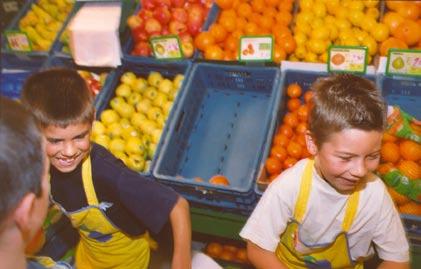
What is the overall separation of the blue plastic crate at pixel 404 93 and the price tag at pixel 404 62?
9cm

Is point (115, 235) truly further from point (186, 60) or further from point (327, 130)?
point (186, 60)

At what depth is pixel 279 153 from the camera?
8.86ft

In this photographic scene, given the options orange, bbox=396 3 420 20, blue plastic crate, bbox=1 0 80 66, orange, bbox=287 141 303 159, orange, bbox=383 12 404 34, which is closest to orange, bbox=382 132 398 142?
orange, bbox=287 141 303 159

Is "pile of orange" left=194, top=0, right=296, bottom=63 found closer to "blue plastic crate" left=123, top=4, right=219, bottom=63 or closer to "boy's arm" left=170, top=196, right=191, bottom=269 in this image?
"blue plastic crate" left=123, top=4, right=219, bottom=63

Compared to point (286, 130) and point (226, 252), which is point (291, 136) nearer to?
point (286, 130)

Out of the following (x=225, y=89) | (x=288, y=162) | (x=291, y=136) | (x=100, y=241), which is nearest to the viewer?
(x=100, y=241)

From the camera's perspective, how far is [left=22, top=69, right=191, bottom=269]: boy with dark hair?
1.86 m

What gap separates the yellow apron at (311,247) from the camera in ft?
5.89

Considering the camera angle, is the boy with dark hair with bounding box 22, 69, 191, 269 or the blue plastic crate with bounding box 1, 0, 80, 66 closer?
the boy with dark hair with bounding box 22, 69, 191, 269

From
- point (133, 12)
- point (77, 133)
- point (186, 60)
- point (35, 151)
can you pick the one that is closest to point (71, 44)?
point (133, 12)

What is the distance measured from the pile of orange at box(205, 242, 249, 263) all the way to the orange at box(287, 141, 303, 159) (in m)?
0.81

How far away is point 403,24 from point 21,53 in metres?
2.92

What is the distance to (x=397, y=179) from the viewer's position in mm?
2377

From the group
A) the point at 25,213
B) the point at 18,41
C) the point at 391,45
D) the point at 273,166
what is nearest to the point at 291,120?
the point at 273,166
